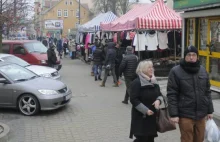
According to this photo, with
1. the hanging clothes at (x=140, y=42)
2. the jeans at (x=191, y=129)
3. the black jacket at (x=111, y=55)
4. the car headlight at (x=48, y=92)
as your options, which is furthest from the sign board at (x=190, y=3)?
the jeans at (x=191, y=129)

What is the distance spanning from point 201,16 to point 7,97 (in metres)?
5.74

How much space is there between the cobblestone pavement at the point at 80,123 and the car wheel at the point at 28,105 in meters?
0.17

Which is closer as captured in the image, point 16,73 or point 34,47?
point 16,73

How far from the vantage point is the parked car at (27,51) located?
16.4 meters

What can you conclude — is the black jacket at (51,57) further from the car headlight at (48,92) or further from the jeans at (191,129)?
the jeans at (191,129)

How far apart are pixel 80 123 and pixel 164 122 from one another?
345 centimetres

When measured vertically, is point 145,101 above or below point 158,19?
below

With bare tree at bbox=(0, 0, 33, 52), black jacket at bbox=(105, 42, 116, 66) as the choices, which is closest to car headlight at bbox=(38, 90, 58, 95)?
black jacket at bbox=(105, 42, 116, 66)

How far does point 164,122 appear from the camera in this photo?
480 centimetres

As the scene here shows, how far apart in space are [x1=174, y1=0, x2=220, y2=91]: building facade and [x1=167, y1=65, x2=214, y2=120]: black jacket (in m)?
4.75

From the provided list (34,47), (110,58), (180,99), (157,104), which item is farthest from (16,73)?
(34,47)

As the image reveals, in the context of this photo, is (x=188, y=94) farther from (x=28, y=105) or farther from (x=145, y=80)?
(x=28, y=105)

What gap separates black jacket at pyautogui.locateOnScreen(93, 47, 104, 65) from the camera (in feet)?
51.2

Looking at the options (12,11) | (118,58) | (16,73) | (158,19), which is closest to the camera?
(16,73)
